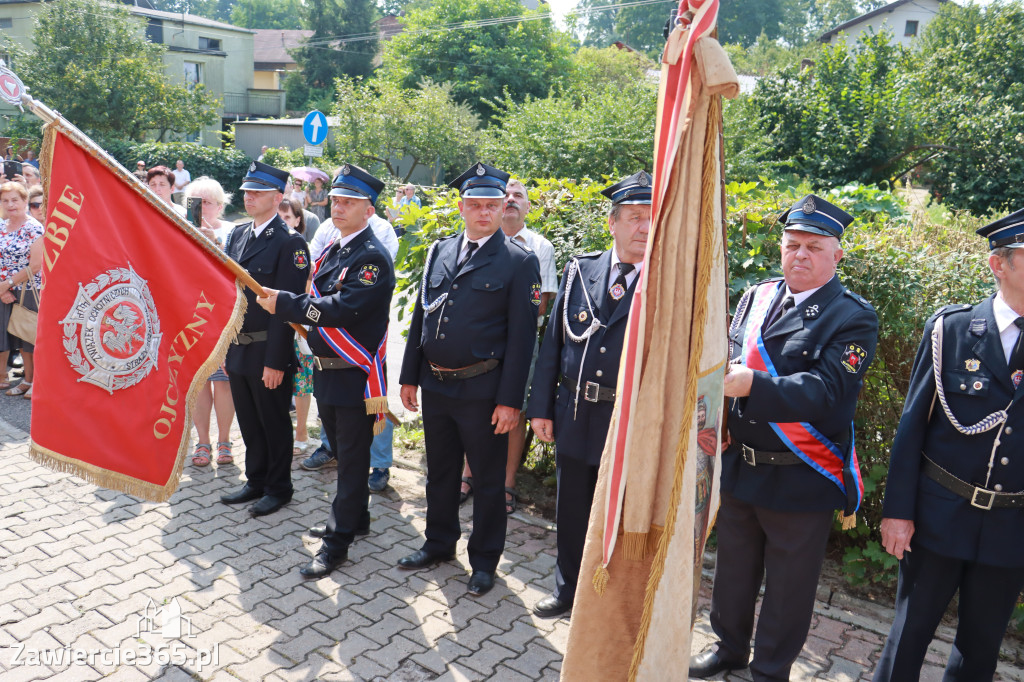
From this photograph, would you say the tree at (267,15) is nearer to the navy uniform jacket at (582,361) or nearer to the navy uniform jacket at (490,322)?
the navy uniform jacket at (490,322)

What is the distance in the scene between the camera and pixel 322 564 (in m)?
4.59

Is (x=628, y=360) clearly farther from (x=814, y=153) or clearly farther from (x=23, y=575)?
(x=814, y=153)

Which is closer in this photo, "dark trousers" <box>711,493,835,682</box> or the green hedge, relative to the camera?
"dark trousers" <box>711,493,835,682</box>

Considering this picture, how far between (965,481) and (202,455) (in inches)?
209

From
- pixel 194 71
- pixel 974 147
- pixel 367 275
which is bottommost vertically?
pixel 367 275

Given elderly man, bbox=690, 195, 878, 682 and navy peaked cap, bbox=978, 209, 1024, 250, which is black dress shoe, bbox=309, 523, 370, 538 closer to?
elderly man, bbox=690, 195, 878, 682

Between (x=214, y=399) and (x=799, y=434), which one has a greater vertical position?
(x=799, y=434)

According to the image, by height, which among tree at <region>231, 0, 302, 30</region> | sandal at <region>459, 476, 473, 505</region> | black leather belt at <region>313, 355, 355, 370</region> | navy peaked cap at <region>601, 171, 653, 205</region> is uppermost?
tree at <region>231, 0, 302, 30</region>

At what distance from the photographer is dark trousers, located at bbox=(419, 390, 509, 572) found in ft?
14.9

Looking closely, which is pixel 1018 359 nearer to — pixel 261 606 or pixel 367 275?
pixel 367 275

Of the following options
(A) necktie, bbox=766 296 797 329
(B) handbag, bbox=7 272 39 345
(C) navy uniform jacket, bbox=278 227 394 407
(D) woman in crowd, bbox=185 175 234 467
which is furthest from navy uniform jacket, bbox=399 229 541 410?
(B) handbag, bbox=7 272 39 345

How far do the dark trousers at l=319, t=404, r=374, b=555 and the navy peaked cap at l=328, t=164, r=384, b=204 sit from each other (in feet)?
4.23

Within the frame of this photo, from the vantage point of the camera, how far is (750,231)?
5.02m

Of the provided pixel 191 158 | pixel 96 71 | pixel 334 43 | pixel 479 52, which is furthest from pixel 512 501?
pixel 334 43
